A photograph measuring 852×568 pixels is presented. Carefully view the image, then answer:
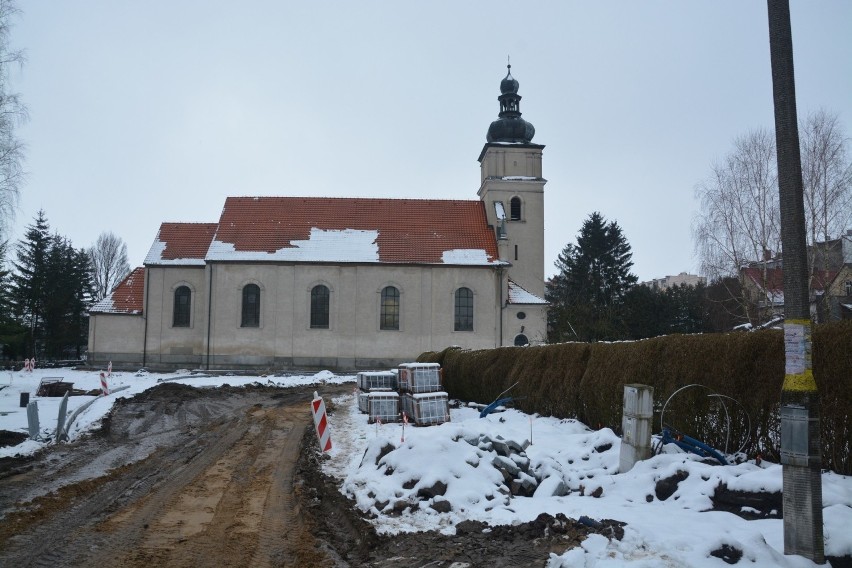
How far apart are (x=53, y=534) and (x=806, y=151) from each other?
1073 inches

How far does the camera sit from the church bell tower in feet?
133

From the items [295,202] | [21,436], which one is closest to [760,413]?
[21,436]

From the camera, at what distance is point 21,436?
43.9ft

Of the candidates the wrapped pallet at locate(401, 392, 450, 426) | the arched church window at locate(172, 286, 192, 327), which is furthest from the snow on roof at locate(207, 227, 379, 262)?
the wrapped pallet at locate(401, 392, 450, 426)

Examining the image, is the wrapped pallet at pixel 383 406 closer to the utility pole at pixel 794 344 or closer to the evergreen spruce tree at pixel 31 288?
the utility pole at pixel 794 344

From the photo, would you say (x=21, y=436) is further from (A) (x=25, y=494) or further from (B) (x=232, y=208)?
(B) (x=232, y=208)

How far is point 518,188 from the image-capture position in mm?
40750

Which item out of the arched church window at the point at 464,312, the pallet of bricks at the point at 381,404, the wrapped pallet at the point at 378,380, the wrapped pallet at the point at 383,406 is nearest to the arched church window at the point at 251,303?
the arched church window at the point at 464,312

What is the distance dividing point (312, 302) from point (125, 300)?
1105cm

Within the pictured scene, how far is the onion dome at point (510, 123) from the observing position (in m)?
40.4

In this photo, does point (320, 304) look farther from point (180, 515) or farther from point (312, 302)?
point (180, 515)

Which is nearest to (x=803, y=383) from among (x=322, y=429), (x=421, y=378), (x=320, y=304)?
(x=322, y=429)

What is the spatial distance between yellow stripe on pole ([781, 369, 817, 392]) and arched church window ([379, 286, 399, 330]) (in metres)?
31.9

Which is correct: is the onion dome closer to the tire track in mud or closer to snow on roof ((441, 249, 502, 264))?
snow on roof ((441, 249, 502, 264))
